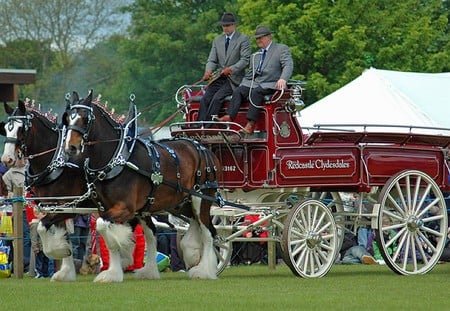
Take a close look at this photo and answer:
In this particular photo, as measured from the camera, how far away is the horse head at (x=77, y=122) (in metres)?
14.2

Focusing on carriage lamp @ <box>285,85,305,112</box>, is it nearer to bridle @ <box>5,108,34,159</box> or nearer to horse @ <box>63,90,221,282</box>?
horse @ <box>63,90,221,282</box>

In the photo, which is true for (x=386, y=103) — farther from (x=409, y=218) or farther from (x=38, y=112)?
(x=38, y=112)

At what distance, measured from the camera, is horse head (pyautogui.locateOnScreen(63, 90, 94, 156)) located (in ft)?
46.5

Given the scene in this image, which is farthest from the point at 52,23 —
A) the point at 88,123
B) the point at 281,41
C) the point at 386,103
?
the point at 88,123

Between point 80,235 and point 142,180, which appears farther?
point 80,235

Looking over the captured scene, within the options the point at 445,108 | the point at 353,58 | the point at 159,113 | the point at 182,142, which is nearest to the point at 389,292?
the point at 182,142

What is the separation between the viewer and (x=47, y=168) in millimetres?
15078

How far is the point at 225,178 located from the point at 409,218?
241cm

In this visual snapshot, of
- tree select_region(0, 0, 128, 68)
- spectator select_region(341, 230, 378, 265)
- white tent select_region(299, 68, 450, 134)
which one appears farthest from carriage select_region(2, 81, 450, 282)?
tree select_region(0, 0, 128, 68)

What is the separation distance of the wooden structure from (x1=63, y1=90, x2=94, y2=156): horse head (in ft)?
19.7

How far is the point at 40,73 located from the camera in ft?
216

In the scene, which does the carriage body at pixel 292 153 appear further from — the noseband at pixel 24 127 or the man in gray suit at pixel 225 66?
the noseband at pixel 24 127

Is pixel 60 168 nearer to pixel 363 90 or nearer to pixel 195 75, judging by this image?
pixel 363 90

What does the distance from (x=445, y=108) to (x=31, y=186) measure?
1029 centimetres
